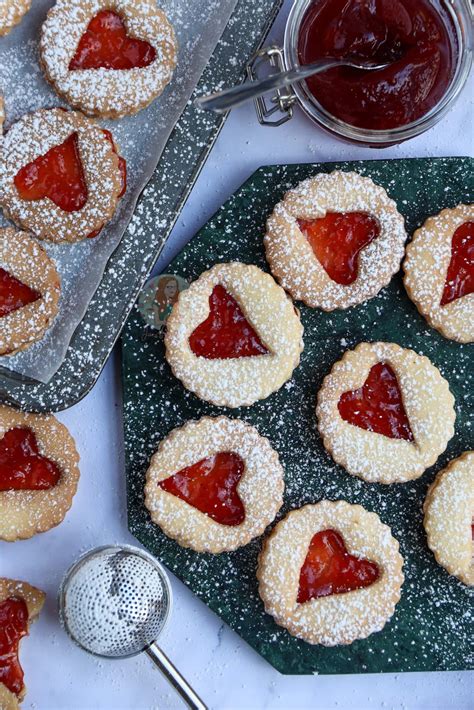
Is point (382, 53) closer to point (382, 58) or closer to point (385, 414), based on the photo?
point (382, 58)

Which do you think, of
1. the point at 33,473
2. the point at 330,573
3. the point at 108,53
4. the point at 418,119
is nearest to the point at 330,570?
the point at 330,573

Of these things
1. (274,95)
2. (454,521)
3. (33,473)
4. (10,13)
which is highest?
(10,13)

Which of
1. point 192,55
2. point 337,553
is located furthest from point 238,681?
point 192,55

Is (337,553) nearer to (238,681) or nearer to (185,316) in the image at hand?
(238,681)

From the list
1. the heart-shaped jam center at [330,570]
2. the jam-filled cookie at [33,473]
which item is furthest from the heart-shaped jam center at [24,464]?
the heart-shaped jam center at [330,570]

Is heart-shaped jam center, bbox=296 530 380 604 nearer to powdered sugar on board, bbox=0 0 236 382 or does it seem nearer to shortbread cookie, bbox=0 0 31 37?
powdered sugar on board, bbox=0 0 236 382

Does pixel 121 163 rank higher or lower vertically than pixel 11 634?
higher

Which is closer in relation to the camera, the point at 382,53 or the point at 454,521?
the point at 382,53
